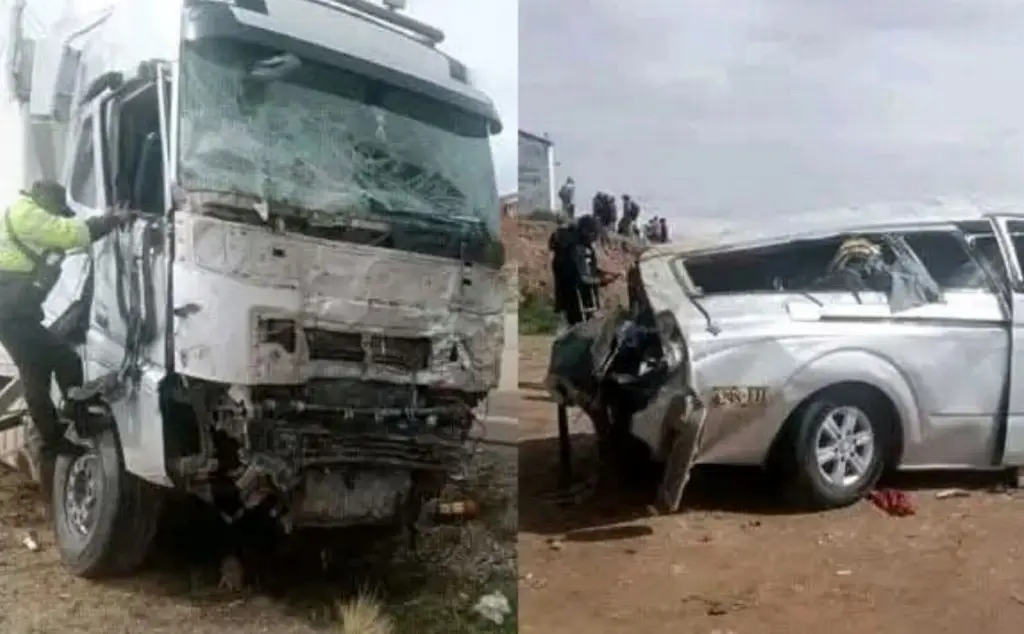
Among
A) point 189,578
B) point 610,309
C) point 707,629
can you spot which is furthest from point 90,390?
point 707,629

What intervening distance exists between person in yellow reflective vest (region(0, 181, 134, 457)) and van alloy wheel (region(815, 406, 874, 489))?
1338 millimetres

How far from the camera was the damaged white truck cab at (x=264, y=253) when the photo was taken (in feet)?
8.23

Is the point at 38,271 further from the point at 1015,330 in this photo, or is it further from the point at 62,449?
the point at 1015,330

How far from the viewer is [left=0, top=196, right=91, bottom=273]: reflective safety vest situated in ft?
8.56

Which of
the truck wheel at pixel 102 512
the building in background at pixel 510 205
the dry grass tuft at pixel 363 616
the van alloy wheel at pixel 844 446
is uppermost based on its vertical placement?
the building in background at pixel 510 205

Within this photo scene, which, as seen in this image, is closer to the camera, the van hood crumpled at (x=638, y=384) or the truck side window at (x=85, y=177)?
the truck side window at (x=85, y=177)

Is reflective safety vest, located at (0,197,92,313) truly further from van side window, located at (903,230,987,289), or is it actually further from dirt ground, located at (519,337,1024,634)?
van side window, located at (903,230,987,289)

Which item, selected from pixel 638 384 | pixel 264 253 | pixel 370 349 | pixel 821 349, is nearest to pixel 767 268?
pixel 821 349

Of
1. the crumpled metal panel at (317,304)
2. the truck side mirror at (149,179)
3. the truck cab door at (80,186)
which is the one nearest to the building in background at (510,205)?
the crumpled metal panel at (317,304)

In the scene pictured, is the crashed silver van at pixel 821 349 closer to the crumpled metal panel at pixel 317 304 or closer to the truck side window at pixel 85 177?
the crumpled metal panel at pixel 317 304

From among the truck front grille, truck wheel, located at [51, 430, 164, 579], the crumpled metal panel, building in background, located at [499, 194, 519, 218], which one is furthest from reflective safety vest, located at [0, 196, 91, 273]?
building in background, located at [499, 194, 519, 218]

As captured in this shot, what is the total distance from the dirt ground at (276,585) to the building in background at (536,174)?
1.47ft

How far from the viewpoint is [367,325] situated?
8.46 ft

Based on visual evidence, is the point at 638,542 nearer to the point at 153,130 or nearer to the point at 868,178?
the point at 868,178
